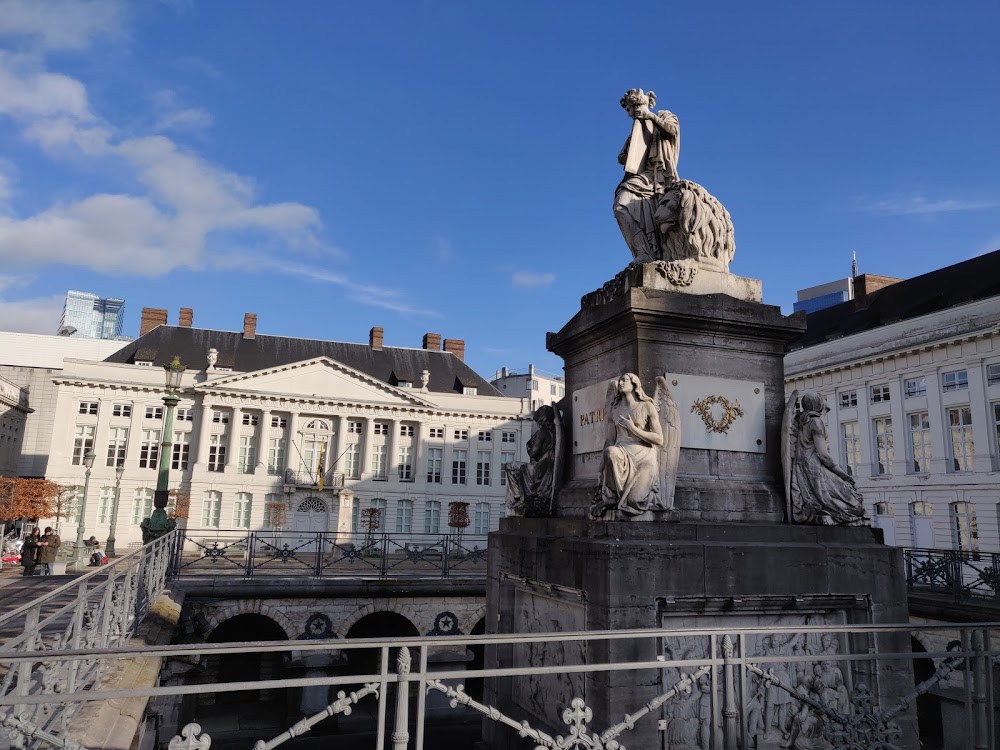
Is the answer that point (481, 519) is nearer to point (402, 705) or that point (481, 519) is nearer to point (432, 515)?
point (432, 515)

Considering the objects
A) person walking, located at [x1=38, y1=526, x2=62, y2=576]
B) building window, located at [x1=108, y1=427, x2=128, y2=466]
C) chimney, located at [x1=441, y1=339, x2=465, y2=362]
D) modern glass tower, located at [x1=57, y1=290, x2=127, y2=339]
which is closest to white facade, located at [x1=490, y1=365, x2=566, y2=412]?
chimney, located at [x1=441, y1=339, x2=465, y2=362]

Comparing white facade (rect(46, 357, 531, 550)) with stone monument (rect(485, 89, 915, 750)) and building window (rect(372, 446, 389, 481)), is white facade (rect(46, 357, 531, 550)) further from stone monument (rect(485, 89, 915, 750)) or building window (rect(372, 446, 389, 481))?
stone monument (rect(485, 89, 915, 750))

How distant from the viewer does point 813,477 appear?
20.1 feet

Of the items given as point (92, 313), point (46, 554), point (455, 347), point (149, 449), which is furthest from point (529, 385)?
point (92, 313)

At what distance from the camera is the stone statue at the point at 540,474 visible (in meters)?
6.98

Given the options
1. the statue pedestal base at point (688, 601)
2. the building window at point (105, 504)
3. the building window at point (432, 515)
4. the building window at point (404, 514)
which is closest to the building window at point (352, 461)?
the building window at point (404, 514)

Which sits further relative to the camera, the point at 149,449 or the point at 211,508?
the point at 149,449

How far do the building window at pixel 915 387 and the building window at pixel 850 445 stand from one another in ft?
11.9

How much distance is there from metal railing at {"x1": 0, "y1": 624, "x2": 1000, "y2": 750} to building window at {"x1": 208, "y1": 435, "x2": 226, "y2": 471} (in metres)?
46.3

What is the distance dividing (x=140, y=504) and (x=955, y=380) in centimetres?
4875

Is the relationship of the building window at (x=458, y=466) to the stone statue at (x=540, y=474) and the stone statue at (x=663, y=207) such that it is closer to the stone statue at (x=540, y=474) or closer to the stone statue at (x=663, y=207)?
the stone statue at (x=540, y=474)

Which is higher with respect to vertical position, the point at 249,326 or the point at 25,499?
the point at 249,326

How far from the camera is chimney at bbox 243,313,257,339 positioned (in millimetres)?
57406

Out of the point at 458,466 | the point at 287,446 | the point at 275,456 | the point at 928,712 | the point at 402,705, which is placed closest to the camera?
the point at 402,705
